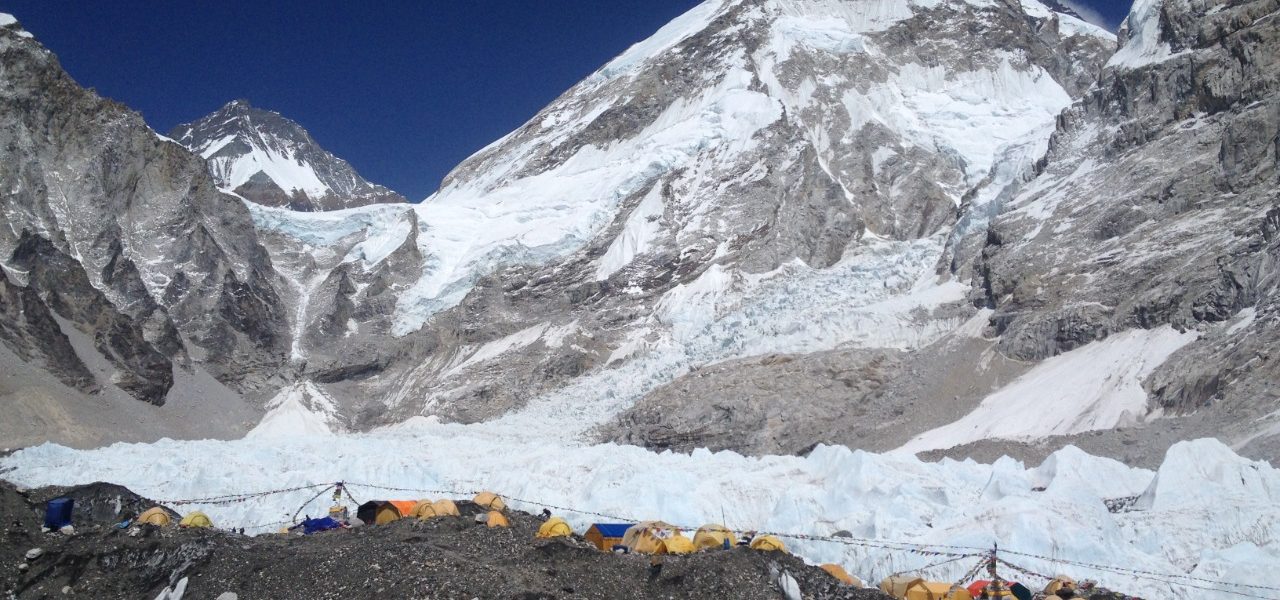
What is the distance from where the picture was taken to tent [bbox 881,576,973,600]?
1986cm

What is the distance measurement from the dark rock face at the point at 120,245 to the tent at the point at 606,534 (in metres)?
51.1

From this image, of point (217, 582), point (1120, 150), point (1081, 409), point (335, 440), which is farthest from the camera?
point (1120, 150)

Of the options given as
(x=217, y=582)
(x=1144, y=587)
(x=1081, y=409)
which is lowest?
(x=1081, y=409)

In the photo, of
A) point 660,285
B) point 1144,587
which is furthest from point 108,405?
point 1144,587

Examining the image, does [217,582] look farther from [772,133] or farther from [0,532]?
[772,133]

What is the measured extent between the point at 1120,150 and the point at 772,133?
4050 centimetres

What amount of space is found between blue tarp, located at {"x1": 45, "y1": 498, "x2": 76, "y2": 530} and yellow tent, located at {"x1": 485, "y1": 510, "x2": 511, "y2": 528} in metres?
9.50

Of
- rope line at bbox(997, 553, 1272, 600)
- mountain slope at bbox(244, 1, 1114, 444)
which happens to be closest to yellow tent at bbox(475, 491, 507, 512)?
rope line at bbox(997, 553, 1272, 600)

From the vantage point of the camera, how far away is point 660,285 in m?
86.2

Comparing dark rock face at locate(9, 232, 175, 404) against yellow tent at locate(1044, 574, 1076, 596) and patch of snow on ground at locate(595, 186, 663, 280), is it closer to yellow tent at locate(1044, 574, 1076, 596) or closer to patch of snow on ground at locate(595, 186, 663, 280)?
patch of snow on ground at locate(595, 186, 663, 280)

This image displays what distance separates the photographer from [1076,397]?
45531 mm

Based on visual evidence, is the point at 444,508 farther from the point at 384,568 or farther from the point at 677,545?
the point at 384,568

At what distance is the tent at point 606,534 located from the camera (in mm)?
23611

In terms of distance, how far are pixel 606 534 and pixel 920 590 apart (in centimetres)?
777
